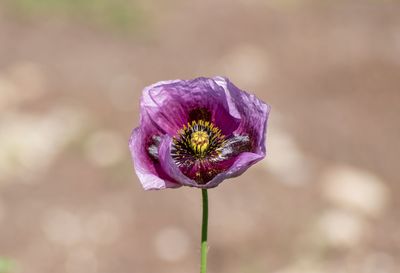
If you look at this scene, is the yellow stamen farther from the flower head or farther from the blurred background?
the blurred background

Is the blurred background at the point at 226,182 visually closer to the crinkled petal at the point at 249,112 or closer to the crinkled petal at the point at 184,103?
the crinkled petal at the point at 184,103

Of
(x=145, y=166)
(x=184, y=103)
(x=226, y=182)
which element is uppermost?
(x=184, y=103)

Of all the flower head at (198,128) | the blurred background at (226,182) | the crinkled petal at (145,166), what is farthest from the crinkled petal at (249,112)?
the blurred background at (226,182)

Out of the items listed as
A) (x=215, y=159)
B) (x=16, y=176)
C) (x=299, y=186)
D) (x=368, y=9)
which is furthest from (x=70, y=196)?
(x=368, y=9)

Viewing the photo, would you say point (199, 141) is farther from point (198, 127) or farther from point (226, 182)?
point (226, 182)

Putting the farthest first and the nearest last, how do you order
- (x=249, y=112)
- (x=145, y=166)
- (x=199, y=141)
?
1. (x=199, y=141)
2. (x=249, y=112)
3. (x=145, y=166)

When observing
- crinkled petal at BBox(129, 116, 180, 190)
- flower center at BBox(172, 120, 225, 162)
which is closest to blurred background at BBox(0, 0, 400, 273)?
flower center at BBox(172, 120, 225, 162)

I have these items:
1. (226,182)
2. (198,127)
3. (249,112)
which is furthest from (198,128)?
(226,182)

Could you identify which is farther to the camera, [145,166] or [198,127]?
[198,127]
